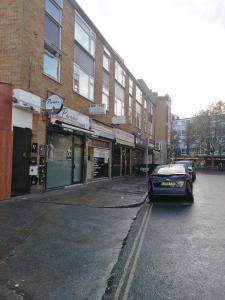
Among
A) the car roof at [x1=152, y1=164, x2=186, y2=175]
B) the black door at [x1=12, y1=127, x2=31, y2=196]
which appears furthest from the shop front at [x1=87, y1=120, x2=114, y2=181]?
the black door at [x1=12, y1=127, x2=31, y2=196]

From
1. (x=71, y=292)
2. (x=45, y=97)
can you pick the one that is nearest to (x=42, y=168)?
(x=45, y=97)

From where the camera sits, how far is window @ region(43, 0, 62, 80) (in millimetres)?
15489

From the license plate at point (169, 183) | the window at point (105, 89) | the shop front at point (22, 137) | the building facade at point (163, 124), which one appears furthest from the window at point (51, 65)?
the building facade at point (163, 124)

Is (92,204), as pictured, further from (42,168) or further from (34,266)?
(34,266)

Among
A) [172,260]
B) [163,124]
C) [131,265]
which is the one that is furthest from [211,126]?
[131,265]

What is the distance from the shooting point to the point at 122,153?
28859mm

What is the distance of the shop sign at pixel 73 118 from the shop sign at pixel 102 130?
1206 millimetres

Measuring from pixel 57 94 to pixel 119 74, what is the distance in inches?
490

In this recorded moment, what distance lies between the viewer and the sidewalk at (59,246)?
15.9ft

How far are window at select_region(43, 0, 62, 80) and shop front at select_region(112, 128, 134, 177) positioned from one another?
31.3ft

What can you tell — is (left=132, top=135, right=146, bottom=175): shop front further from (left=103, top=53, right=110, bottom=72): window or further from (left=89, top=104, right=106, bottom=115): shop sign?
(left=89, top=104, right=106, bottom=115): shop sign

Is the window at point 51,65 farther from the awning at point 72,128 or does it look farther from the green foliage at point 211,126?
the green foliage at point 211,126

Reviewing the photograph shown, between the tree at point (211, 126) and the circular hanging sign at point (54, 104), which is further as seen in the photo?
the tree at point (211, 126)

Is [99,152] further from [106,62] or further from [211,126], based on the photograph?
[211,126]
